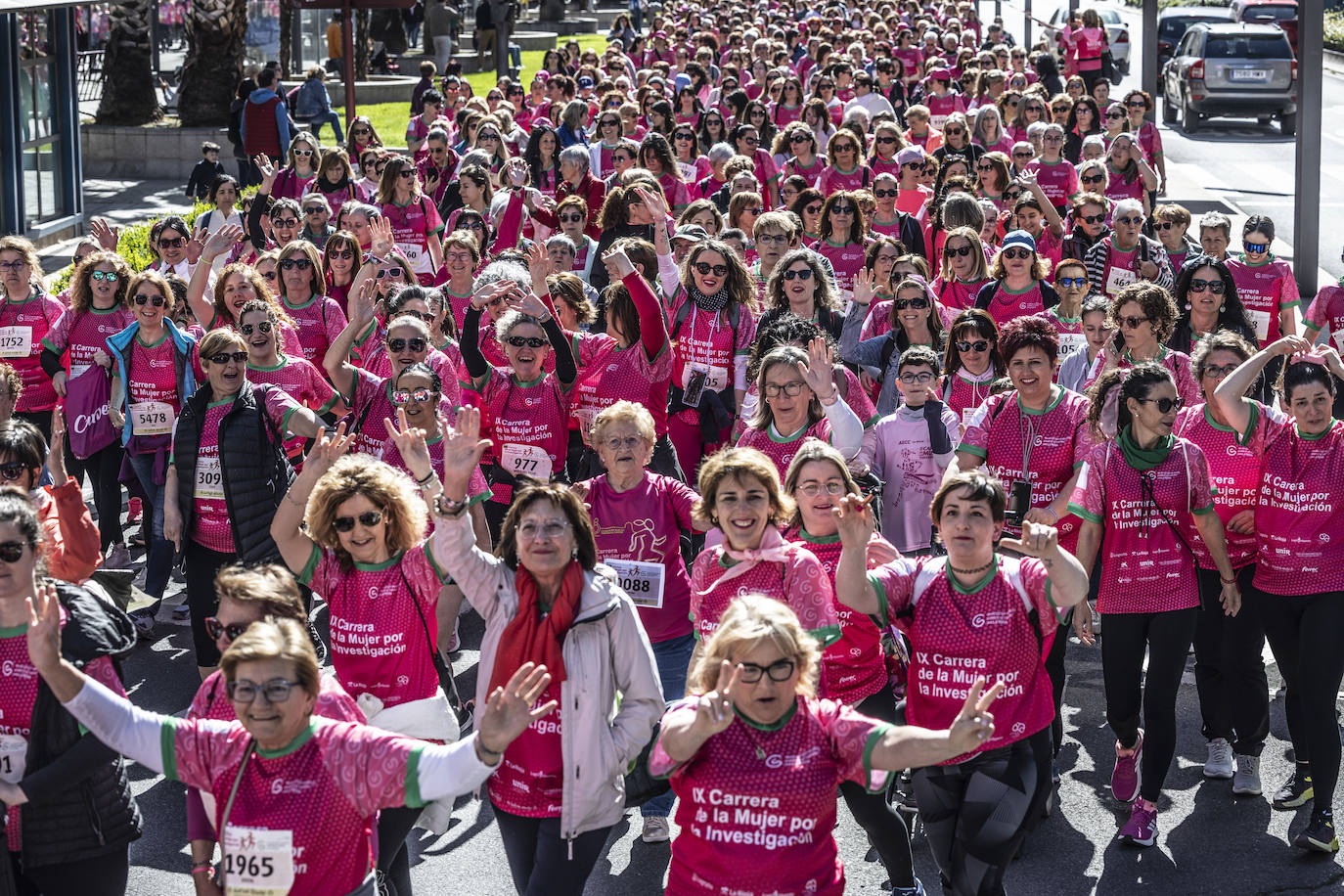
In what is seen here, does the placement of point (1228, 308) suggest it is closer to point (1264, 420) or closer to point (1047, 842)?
point (1264, 420)

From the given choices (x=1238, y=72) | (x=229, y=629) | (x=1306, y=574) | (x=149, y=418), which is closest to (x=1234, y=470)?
(x=1306, y=574)

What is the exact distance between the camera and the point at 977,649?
5.84m

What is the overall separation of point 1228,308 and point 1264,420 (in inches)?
106

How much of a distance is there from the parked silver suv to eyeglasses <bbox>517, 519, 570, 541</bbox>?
2945 centimetres

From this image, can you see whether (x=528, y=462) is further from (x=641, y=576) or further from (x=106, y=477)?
(x=106, y=477)

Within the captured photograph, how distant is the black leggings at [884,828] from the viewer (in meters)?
6.04

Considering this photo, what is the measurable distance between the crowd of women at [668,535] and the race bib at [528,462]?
0.06ft

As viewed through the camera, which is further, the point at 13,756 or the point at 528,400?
the point at 528,400

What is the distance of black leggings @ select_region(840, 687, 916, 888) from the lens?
604cm

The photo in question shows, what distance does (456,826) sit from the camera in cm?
734

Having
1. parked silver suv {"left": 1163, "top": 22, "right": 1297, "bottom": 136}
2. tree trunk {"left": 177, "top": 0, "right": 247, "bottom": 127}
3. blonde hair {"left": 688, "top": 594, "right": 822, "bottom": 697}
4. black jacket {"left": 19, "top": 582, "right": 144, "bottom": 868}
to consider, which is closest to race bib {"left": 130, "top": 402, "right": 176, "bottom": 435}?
black jacket {"left": 19, "top": 582, "right": 144, "bottom": 868}

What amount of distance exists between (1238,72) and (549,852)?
30.1 meters

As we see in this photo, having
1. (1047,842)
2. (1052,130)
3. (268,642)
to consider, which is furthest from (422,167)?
(268,642)

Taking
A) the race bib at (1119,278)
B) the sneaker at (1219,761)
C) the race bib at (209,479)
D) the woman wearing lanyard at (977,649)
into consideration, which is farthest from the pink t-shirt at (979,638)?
the race bib at (1119,278)
